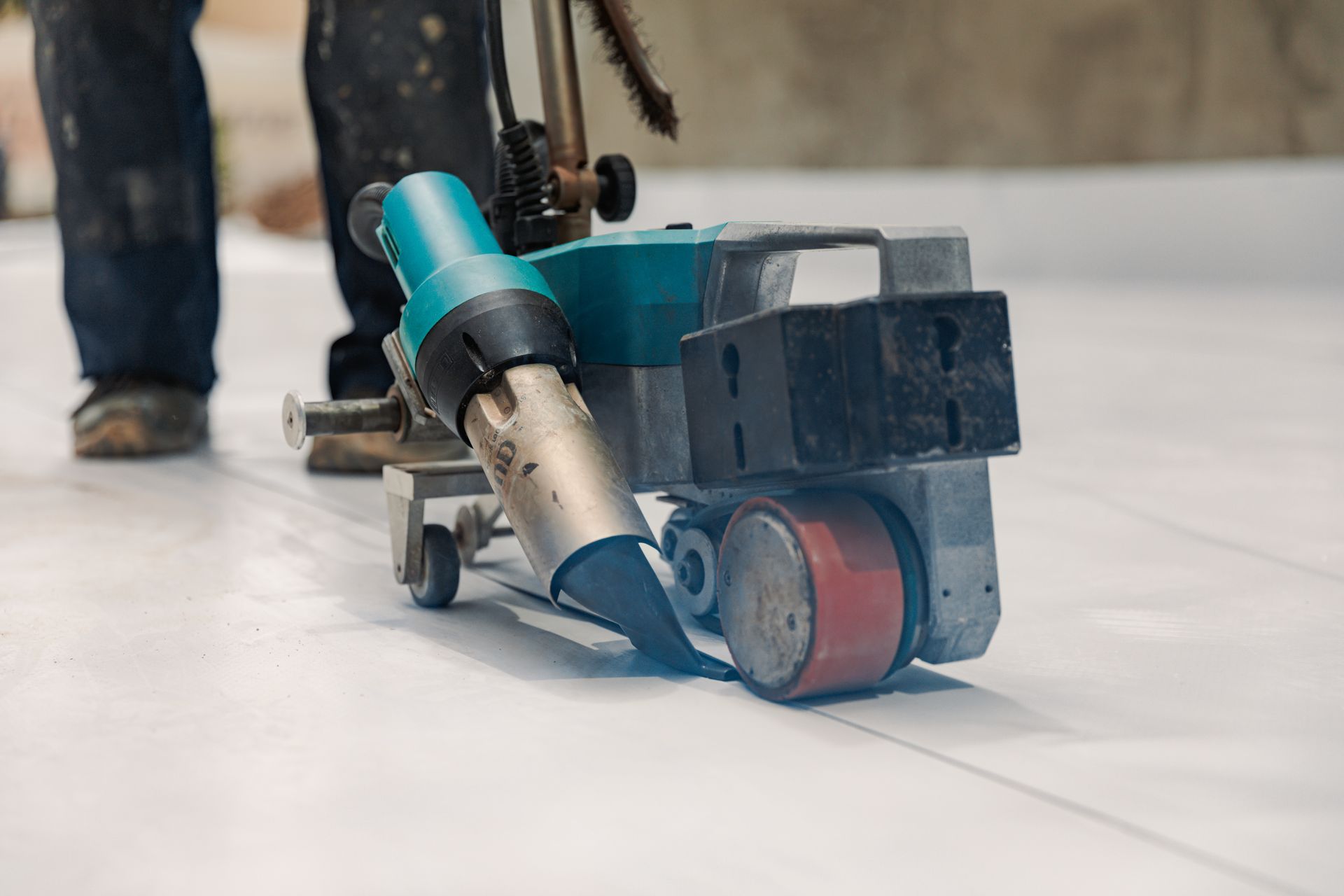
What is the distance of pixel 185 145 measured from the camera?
A: 5.30ft

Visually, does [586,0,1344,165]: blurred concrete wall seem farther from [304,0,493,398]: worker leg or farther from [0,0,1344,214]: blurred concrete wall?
[304,0,493,398]: worker leg

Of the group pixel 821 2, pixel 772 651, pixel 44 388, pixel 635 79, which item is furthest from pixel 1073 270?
pixel 772 651

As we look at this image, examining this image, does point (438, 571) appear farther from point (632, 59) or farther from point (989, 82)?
point (989, 82)

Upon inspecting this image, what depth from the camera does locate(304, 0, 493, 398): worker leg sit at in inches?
55.9

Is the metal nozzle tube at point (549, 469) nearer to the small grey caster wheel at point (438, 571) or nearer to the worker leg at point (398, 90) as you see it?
the small grey caster wheel at point (438, 571)

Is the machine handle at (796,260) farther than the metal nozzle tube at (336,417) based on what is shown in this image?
No

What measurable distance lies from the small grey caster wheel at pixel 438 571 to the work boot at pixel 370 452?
0.49m

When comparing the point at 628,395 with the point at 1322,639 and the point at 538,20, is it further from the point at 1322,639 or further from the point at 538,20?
the point at 1322,639

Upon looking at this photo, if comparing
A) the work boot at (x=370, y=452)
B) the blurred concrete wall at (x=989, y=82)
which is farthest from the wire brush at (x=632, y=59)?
the blurred concrete wall at (x=989, y=82)

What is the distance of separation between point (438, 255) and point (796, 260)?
217 millimetres

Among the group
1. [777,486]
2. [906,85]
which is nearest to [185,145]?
[777,486]

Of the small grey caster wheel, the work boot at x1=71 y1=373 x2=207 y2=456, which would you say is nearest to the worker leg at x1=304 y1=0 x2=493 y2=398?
the work boot at x1=71 y1=373 x2=207 y2=456

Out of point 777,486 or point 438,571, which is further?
point 438,571

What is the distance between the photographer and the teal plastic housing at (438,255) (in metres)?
0.81
